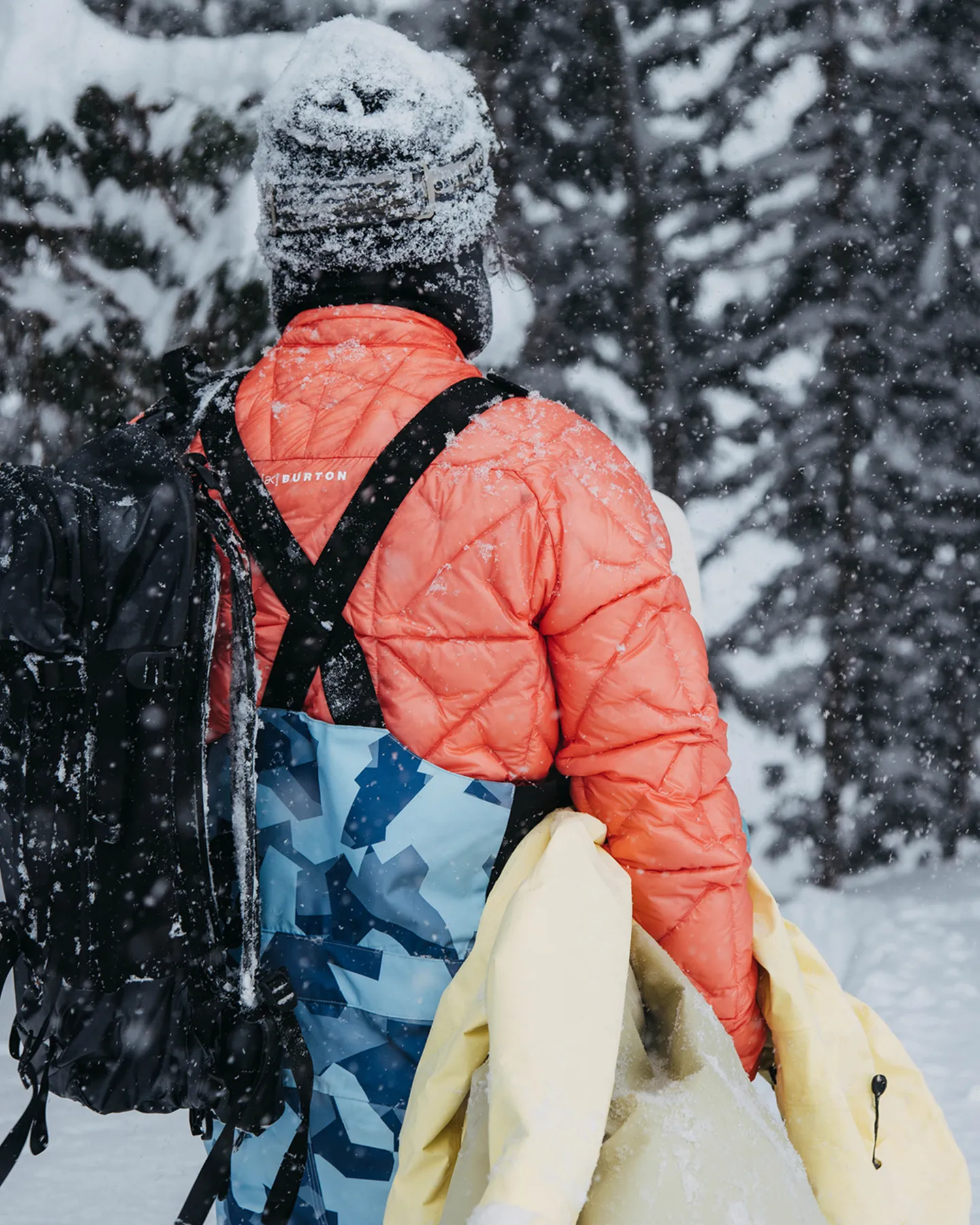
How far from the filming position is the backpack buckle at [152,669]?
1.15 metres

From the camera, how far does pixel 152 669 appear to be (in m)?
1.15

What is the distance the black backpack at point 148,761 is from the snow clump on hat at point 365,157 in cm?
22

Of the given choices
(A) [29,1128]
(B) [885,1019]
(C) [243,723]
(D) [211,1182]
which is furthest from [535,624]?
(B) [885,1019]

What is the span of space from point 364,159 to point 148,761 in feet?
2.39

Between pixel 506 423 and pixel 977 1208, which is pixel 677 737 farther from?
pixel 977 1208

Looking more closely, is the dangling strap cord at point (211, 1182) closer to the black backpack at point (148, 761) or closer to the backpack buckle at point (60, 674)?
the black backpack at point (148, 761)

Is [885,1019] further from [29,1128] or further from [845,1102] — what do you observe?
[29,1128]

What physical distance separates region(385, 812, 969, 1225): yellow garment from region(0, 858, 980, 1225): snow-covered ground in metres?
1.40

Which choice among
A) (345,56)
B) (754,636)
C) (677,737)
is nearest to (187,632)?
(677,737)

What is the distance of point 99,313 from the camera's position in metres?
3.29

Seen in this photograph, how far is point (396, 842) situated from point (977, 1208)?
1.93 meters

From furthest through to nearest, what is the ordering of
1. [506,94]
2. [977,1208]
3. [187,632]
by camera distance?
[506,94] → [977,1208] → [187,632]

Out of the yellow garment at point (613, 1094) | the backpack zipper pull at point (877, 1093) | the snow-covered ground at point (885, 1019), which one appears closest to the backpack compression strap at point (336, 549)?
the yellow garment at point (613, 1094)

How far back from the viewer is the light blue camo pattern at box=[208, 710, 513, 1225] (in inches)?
48.9
